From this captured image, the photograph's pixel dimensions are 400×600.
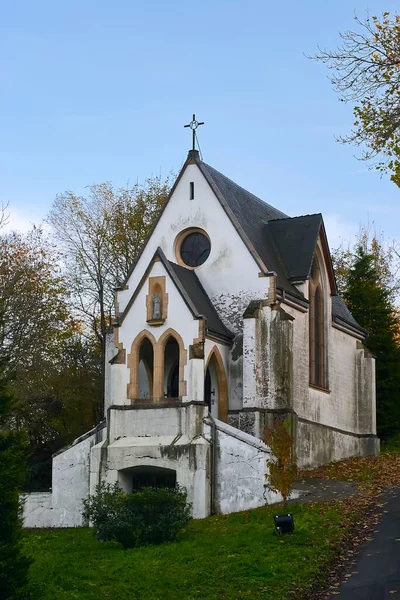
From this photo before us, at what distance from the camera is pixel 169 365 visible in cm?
3155

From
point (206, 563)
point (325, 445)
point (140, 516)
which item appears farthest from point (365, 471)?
point (206, 563)

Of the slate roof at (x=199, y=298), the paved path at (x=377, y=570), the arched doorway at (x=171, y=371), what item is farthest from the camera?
the arched doorway at (x=171, y=371)

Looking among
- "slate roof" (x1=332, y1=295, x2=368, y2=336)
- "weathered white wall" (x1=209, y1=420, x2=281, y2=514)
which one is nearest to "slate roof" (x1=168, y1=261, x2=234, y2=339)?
"weathered white wall" (x1=209, y1=420, x2=281, y2=514)

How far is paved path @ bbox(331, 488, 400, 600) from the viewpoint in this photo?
17.2 metres

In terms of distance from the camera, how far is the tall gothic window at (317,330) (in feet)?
113

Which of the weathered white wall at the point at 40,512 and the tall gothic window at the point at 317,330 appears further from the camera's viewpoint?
the tall gothic window at the point at 317,330

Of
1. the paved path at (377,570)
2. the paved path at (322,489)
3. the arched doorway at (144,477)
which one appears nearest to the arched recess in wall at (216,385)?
the arched doorway at (144,477)

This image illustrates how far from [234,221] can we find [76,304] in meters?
16.0

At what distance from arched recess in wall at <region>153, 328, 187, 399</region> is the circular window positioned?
3210 millimetres

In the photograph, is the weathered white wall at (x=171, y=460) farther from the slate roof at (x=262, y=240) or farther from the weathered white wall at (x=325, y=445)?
the weathered white wall at (x=325, y=445)

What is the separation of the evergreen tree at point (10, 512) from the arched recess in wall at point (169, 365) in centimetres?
1233

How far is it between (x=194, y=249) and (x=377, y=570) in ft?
53.2

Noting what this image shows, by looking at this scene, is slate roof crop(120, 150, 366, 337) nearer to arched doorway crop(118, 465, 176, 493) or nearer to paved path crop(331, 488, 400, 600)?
arched doorway crop(118, 465, 176, 493)

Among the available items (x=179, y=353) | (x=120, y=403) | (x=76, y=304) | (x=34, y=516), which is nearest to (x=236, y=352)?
(x=179, y=353)
